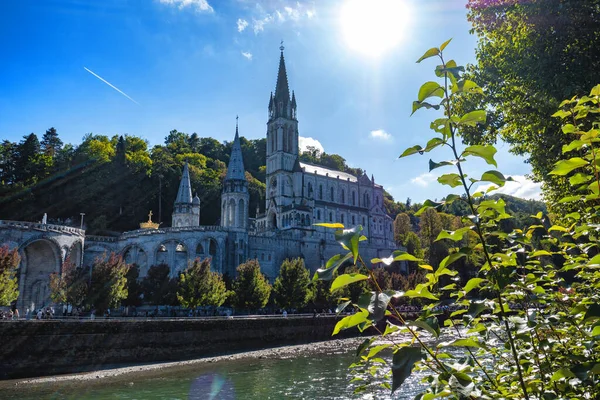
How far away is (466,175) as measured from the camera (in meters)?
2.42

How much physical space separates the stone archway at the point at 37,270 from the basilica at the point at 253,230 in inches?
3.3

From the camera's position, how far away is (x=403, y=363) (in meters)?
2.01

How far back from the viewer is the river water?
18.8 meters

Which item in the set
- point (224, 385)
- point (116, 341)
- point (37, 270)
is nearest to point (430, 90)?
point (224, 385)

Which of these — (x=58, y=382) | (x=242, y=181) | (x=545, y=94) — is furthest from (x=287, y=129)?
(x=545, y=94)

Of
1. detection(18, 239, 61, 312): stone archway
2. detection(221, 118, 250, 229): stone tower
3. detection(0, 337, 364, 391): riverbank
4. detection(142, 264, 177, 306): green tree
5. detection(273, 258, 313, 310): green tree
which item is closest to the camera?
detection(0, 337, 364, 391): riverbank

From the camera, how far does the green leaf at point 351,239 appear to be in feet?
6.15

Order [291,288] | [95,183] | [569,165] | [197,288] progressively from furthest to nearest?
[95,183] < [291,288] < [197,288] < [569,165]

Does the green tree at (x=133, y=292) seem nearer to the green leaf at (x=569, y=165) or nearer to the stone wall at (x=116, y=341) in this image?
the stone wall at (x=116, y=341)

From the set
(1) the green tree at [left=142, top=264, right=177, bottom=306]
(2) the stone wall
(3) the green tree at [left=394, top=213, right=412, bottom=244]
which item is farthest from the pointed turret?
(2) the stone wall

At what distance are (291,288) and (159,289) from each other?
13486 mm

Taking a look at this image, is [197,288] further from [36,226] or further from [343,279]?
[343,279]

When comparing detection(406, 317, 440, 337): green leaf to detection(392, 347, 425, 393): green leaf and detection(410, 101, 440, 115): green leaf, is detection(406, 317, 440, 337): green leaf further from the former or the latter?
detection(410, 101, 440, 115): green leaf

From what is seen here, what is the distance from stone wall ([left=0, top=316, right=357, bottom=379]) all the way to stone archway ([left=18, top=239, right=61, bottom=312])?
18.6 metres
